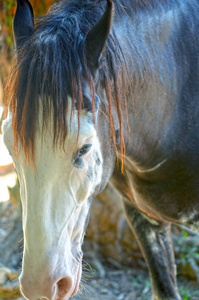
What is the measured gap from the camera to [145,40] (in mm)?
1895

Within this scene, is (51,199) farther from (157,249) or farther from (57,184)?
(157,249)

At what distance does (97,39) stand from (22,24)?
0.33 meters

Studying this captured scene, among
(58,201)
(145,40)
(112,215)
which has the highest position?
(145,40)

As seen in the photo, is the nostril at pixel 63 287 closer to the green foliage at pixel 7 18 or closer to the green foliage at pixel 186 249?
the green foliage at pixel 186 249

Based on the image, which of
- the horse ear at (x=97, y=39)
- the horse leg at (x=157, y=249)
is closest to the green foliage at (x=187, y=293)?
the horse leg at (x=157, y=249)

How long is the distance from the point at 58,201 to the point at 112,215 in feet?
7.48

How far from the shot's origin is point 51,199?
1.50m

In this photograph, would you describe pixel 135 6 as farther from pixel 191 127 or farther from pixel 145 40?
pixel 191 127

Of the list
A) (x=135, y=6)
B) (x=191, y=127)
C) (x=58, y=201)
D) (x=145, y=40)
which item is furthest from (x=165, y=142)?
(x=58, y=201)

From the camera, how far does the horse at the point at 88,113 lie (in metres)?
1.50

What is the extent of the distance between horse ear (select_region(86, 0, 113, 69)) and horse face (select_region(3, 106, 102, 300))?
0.19m

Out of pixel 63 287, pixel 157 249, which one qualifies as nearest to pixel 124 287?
pixel 157 249

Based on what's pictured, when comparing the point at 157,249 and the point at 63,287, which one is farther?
the point at 157,249

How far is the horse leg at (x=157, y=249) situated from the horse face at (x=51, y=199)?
3.64 feet
